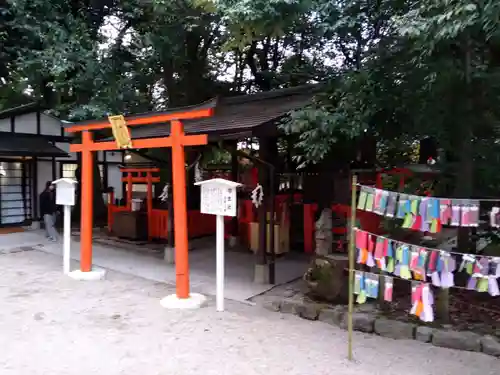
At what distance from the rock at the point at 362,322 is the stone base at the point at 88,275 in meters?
4.79

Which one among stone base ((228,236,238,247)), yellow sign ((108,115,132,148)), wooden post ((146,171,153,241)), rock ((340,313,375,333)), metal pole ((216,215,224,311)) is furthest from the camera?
wooden post ((146,171,153,241))

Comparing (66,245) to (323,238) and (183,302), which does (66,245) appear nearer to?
(183,302)

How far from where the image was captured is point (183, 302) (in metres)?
6.22

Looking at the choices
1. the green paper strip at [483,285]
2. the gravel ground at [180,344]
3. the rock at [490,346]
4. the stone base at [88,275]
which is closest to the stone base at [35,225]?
the stone base at [88,275]

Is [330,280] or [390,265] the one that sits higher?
[390,265]

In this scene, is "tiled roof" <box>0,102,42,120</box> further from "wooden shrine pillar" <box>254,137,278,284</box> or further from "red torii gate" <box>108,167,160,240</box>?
"wooden shrine pillar" <box>254,137,278,284</box>

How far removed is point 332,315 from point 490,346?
1890mm

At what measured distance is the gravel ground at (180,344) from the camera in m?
4.20

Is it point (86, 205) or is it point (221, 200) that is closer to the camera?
point (221, 200)

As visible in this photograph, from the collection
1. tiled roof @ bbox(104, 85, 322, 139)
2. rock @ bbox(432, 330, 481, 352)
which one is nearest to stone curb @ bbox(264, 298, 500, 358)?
rock @ bbox(432, 330, 481, 352)

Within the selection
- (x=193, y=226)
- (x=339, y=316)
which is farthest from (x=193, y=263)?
(x=339, y=316)

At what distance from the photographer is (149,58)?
39.3ft

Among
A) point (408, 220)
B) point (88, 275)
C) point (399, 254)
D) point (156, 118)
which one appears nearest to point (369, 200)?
point (408, 220)

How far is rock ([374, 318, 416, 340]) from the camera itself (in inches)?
196
